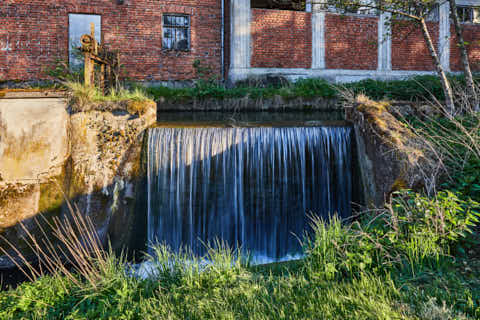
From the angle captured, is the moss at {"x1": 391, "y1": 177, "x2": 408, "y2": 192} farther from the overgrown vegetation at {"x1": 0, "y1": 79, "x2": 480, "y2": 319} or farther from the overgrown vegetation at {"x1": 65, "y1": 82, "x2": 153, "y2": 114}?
the overgrown vegetation at {"x1": 65, "y1": 82, "x2": 153, "y2": 114}

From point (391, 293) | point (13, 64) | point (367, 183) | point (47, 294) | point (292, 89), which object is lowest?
point (47, 294)

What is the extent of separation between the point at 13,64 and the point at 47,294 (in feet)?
31.7

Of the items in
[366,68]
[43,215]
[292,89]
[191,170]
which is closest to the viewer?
[43,215]

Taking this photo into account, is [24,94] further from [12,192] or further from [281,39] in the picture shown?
[281,39]

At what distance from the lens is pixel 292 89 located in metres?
9.47

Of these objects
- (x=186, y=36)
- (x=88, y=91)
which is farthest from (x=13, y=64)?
(x=88, y=91)

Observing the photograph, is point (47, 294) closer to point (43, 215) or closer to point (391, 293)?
point (43, 215)

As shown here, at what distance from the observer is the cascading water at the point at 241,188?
4.93 meters

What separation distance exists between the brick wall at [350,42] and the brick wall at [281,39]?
2.46 feet

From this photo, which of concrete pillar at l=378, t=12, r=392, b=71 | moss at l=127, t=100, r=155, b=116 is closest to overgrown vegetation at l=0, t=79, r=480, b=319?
moss at l=127, t=100, r=155, b=116

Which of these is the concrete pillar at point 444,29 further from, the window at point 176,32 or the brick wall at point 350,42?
the window at point 176,32

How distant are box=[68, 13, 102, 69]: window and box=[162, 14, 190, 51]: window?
206 centimetres

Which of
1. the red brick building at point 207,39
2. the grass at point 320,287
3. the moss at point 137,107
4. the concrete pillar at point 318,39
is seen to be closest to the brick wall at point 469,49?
the red brick building at point 207,39

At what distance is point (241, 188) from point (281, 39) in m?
7.52
